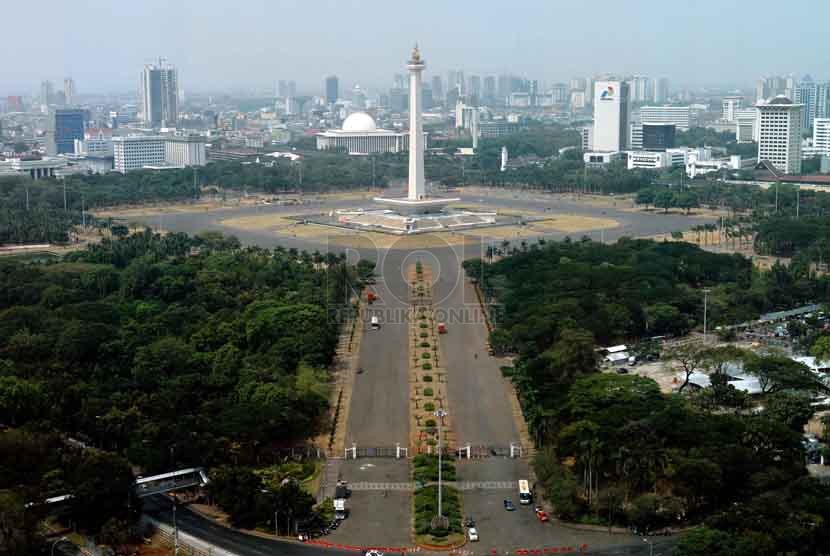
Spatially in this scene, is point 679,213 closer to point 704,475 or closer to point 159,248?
point 159,248

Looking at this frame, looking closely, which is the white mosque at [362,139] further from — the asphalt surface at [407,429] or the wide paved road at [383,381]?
the wide paved road at [383,381]

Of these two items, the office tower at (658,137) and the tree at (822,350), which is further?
the office tower at (658,137)

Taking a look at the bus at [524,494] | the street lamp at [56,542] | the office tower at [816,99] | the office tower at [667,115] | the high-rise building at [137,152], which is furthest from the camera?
the office tower at [816,99]

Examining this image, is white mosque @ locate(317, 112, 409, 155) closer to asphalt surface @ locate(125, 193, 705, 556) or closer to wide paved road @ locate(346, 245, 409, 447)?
asphalt surface @ locate(125, 193, 705, 556)

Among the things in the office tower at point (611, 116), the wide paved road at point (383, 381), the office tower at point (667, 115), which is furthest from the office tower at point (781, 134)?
the wide paved road at point (383, 381)

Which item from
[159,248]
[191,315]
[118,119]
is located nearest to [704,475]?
[191,315]

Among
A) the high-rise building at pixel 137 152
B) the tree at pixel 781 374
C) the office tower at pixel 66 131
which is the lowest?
the tree at pixel 781 374
